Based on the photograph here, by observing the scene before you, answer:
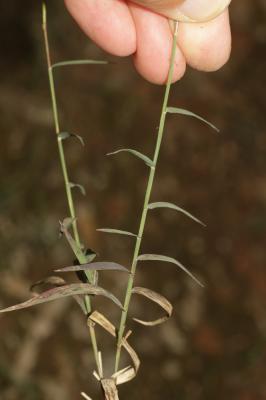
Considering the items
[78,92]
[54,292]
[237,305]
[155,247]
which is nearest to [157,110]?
[78,92]

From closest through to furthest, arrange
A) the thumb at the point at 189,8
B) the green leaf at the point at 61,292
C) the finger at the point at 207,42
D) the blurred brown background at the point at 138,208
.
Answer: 1. the green leaf at the point at 61,292
2. the thumb at the point at 189,8
3. the finger at the point at 207,42
4. the blurred brown background at the point at 138,208

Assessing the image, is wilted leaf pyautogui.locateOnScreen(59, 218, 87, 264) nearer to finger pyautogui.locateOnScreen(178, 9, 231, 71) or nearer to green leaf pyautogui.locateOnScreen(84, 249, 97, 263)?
green leaf pyautogui.locateOnScreen(84, 249, 97, 263)

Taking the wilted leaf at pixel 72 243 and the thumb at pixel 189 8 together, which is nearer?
the wilted leaf at pixel 72 243

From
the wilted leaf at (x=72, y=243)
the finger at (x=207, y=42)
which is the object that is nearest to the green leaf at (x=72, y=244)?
the wilted leaf at (x=72, y=243)

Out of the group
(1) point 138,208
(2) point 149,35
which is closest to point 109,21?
(2) point 149,35

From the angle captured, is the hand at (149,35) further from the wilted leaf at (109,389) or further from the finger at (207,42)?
the wilted leaf at (109,389)

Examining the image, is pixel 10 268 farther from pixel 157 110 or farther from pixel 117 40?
pixel 117 40

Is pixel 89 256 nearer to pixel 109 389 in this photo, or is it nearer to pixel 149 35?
pixel 109 389
